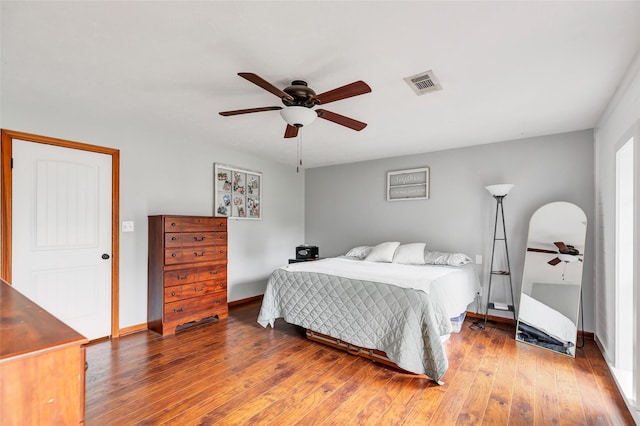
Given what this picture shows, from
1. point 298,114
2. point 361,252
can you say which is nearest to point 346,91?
point 298,114

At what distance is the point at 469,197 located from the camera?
13.4 feet

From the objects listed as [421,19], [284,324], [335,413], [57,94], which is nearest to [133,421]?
[335,413]

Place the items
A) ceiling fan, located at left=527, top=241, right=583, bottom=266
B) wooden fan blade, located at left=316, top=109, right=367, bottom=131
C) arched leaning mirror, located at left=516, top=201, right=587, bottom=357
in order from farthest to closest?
ceiling fan, located at left=527, top=241, right=583, bottom=266
arched leaning mirror, located at left=516, top=201, right=587, bottom=357
wooden fan blade, located at left=316, top=109, right=367, bottom=131

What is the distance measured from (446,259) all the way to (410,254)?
44 cm

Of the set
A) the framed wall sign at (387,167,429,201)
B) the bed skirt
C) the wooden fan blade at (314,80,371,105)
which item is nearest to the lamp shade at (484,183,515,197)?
the framed wall sign at (387,167,429,201)

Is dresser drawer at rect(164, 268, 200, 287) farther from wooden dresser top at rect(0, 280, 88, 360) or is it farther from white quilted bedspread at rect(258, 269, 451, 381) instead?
wooden dresser top at rect(0, 280, 88, 360)

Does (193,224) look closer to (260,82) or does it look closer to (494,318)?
(260,82)

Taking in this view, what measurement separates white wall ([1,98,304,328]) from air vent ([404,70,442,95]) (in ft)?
8.90

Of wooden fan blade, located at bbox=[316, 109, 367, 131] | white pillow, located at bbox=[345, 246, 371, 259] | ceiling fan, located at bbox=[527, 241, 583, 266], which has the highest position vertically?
wooden fan blade, located at bbox=[316, 109, 367, 131]

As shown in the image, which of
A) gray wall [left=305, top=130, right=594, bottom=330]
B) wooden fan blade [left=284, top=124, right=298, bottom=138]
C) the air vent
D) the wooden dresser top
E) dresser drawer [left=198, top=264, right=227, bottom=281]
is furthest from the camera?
dresser drawer [left=198, top=264, right=227, bottom=281]

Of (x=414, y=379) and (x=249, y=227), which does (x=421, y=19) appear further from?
(x=249, y=227)

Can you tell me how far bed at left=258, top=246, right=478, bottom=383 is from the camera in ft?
7.99

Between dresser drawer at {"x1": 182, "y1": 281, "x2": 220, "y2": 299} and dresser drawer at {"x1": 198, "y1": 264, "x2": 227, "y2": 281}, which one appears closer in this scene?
dresser drawer at {"x1": 182, "y1": 281, "x2": 220, "y2": 299}

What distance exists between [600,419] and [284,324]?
2871 millimetres
